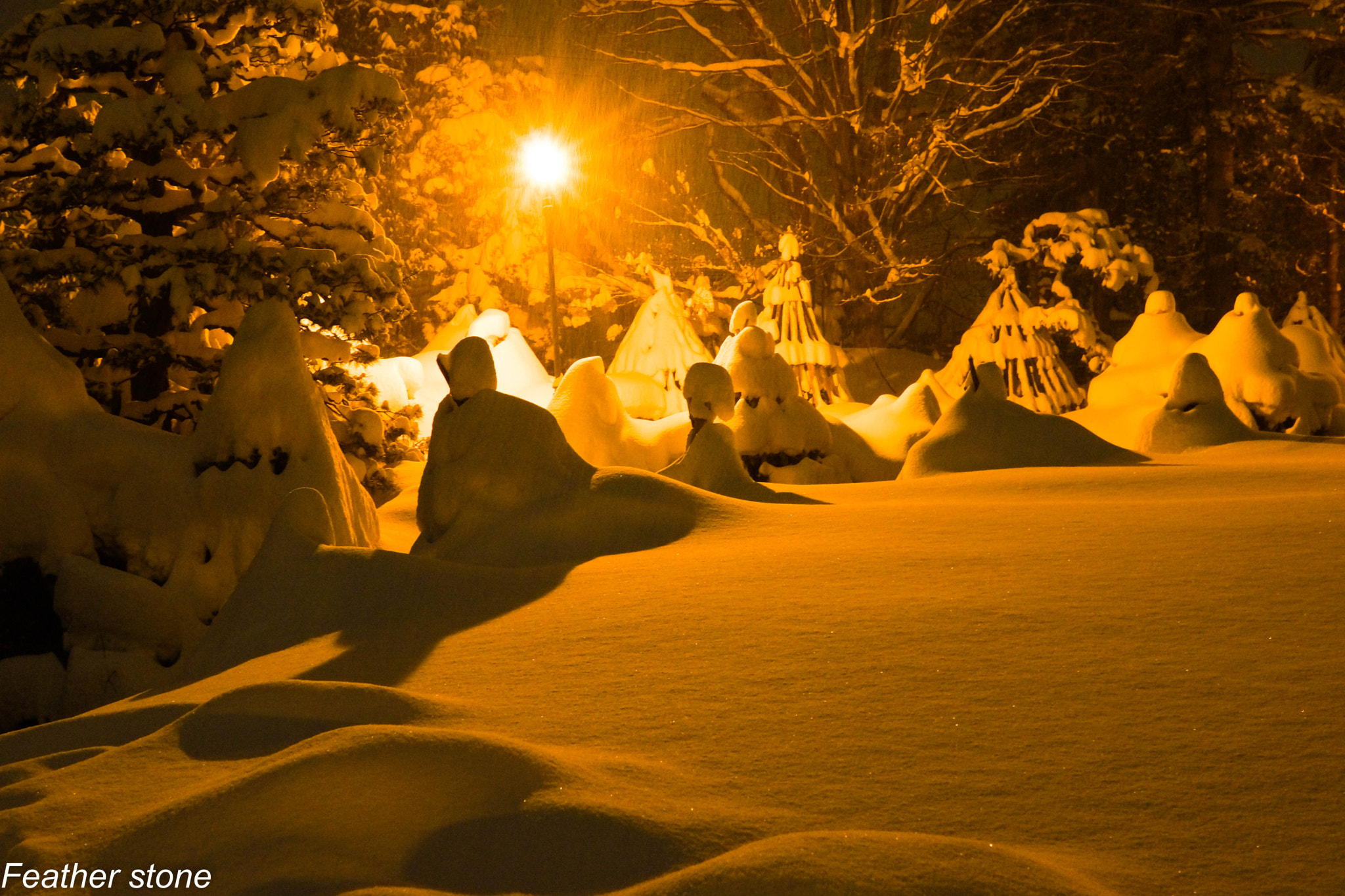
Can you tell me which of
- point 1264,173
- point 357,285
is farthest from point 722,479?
point 1264,173

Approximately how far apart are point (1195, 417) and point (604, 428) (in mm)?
6264

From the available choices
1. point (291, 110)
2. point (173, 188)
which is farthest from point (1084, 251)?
point (173, 188)

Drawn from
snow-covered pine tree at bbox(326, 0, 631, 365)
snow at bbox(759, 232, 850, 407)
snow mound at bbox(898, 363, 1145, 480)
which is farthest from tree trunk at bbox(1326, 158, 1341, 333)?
snow mound at bbox(898, 363, 1145, 480)

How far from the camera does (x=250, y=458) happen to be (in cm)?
862

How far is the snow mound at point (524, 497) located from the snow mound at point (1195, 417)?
7.06 meters

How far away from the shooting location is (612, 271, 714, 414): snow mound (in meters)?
19.0

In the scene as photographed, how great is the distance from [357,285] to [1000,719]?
763cm

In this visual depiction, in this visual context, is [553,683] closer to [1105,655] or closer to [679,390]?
[1105,655]

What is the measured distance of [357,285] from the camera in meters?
9.50

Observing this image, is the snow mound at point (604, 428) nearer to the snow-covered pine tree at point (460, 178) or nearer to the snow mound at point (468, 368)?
the snow mound at point (468, 368)

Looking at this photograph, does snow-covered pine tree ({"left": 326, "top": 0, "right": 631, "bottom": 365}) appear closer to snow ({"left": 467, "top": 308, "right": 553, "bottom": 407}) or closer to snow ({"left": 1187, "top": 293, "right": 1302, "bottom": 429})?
snow ({"left": 467, "top": 308, "right": 553, "bottom": 407})

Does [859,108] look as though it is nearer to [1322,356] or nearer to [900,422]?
[1322,356]

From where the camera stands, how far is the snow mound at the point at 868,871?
7.23 ft

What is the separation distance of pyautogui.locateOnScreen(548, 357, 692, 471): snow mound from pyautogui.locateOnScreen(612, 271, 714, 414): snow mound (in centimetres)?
535
